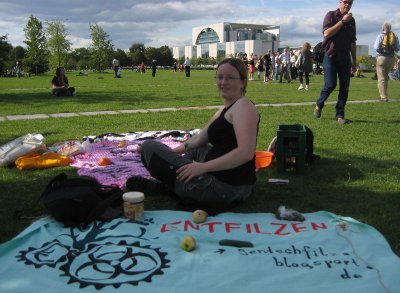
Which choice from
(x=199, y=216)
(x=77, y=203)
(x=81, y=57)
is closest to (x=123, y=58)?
(x=81, y=57)

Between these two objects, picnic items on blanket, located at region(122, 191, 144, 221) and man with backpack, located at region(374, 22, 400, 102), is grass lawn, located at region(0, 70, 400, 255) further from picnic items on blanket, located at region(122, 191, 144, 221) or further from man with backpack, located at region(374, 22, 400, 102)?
man with backpack, located at region(374, 22, 400, 102)

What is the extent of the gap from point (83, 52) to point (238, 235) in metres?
106

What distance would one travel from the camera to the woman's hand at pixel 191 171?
10.6 feet

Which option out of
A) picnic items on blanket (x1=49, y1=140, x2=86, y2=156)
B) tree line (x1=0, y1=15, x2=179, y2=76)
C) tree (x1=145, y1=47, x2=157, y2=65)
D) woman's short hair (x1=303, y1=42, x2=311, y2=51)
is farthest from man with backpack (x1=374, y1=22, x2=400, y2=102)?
tree (x1=145, y1=47, x2=157, y2=65)

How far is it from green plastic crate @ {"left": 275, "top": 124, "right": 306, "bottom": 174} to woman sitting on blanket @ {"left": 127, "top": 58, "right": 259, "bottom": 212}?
1.05 metres

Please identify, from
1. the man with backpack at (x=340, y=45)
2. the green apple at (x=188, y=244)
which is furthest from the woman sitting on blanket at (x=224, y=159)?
the man with backpack at (x=340, y=45)

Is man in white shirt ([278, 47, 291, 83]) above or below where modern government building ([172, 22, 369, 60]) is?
below

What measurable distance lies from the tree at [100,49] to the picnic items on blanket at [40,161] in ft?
204

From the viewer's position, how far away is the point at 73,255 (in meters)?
2.57

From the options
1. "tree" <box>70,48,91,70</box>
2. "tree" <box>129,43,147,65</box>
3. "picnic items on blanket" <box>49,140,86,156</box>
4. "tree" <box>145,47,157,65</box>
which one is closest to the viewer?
"picnic items on blanket" <box>49,140,86,156</box>

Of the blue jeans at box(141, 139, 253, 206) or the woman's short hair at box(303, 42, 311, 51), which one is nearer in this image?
the blue jeans at box(141, 139, 253, 206)

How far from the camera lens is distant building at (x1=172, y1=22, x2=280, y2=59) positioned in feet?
433

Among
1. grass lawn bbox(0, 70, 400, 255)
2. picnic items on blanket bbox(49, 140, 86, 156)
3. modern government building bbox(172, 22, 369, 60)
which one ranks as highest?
modern government building bbox(172, 22, 369, 60)

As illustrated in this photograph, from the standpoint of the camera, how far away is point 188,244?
2629 mm
